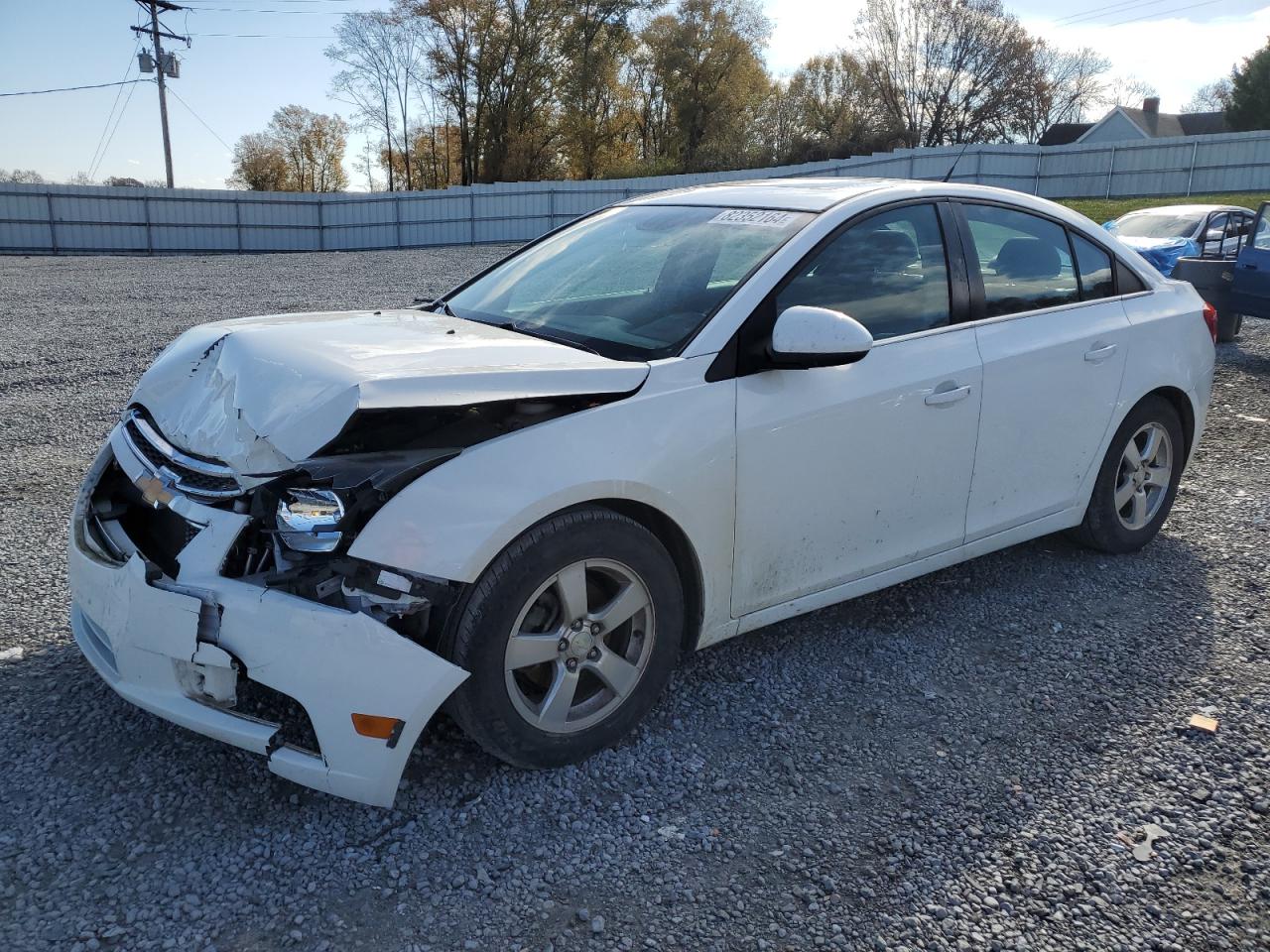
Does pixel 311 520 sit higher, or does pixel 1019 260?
pixel 1019 260

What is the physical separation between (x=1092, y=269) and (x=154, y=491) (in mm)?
3904

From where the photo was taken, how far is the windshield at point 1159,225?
1484cm

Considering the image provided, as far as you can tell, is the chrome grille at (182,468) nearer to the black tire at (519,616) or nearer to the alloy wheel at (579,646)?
the black tire at (519,616)

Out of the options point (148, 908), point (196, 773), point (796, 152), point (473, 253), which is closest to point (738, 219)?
point (196, 773)

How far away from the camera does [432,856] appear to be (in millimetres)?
2555

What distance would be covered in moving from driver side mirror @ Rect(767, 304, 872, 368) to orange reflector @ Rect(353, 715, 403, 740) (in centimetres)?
157

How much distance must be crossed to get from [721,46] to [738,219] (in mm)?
47283

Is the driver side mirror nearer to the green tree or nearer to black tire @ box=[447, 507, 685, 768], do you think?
black tire @ box=[447, 507, 685, 768]

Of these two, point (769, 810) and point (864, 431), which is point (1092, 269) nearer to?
point (864, 431)

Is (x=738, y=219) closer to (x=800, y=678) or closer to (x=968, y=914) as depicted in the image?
(x=800, y=678)

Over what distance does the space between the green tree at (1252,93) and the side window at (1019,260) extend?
50443mm

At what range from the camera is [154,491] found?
9.32ft

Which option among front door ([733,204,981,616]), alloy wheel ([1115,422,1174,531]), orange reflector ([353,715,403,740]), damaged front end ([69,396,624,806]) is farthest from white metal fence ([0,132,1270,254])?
orange reflector ([353,715,403,740])

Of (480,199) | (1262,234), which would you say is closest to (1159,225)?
(1262,234)
